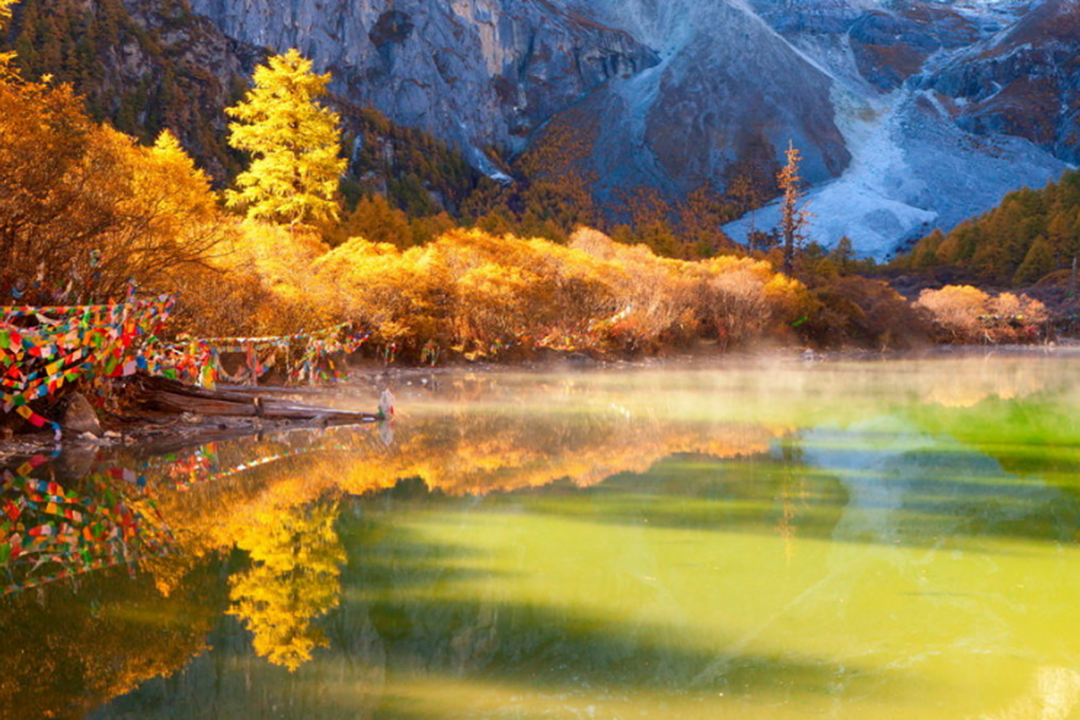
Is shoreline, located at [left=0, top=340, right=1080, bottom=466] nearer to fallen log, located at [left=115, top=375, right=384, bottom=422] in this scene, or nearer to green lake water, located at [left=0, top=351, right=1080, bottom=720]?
fallen log, located at [left=115, top=375, right=384, bottom=422]

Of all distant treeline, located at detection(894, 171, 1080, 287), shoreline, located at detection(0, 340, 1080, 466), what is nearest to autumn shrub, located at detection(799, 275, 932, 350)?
shoreline, located at detection(0, 340, 1080, 466)

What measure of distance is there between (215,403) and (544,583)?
46.6ft

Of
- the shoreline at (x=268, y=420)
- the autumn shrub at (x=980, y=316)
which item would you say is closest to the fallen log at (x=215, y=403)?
the shoreline at (x=268, y=420)

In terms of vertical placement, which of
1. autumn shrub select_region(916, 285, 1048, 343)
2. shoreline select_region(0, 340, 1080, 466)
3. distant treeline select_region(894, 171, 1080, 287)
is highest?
distant treeline select_region(894, 171, 1080, 287)

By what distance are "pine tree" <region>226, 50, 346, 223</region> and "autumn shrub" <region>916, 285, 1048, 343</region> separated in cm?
6812

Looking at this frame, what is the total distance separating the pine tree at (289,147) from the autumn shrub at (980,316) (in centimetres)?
6812

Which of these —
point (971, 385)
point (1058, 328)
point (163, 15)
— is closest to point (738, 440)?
point (971, 385)

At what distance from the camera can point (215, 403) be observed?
21.1 m

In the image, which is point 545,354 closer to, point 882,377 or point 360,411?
point 882,377

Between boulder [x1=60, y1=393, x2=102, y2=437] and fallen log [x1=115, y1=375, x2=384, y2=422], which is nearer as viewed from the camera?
boulder [x1=60, y1=393, x2=102, y2=437]

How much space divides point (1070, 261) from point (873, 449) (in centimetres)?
13541

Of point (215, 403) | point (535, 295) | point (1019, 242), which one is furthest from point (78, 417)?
point (1019, 242)

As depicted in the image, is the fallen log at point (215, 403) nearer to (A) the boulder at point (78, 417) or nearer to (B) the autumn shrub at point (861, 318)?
(A) the boulder at point (78, 417)

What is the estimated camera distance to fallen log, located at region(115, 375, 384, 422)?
2022 cm
